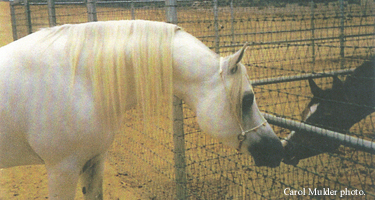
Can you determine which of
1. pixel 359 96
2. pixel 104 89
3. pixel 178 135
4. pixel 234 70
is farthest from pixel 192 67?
pixel 359 96

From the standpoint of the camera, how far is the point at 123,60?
176 cm

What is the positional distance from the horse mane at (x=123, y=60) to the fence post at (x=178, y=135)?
613 mm

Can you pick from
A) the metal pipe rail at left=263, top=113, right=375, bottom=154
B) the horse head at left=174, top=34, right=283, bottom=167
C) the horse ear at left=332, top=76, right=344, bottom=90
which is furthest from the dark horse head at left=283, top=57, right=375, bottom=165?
the horse head at left=174, top=34, right=283, bottom=167

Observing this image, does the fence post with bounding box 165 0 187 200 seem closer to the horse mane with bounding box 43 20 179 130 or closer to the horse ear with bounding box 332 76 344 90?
the horse mane with bounding box 43 20 179 130

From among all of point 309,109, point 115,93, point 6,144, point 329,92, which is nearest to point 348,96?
point 329,92

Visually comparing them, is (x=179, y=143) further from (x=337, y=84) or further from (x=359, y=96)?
(x=359, y=96)

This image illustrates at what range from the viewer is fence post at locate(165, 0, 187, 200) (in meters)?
2.39

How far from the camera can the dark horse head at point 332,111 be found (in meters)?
2.92

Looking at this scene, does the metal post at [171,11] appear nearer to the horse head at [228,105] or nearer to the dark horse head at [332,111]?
the horse head at [228,105]

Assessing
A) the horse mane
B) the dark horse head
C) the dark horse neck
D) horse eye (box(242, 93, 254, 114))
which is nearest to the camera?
horse eye (box(242, 93, 254, 114))

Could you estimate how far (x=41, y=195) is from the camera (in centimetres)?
330

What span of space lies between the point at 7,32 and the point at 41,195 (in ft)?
45.9

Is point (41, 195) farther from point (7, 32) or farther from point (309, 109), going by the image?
point (7, 32)

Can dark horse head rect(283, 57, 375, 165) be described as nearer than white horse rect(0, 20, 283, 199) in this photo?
No
